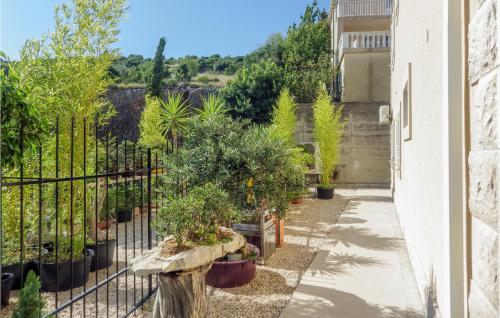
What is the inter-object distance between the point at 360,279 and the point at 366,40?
39.1 ft

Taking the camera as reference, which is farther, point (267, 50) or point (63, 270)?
point (267, 50)

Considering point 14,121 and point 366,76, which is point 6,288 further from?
point 366,76

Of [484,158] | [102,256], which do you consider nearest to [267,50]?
[102,256]

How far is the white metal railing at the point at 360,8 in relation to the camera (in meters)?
14.5

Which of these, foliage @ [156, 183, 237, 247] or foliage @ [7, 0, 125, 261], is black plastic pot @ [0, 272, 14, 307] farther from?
foliage @ [156, 183, 237, 247]

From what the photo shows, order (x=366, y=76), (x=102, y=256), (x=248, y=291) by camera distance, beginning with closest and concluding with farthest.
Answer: (x=248, y=291) < (x=102, y=256) < (x=366, y=76)

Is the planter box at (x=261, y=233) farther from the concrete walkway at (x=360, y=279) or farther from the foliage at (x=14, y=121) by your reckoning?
the foliage at (x=14, y=121)

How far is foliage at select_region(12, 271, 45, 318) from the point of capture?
5.86 ft

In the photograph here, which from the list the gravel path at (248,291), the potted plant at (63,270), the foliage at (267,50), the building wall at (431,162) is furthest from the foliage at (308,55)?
the potted plant at (63,270)

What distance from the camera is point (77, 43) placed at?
14.2 ft

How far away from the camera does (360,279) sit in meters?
3.93

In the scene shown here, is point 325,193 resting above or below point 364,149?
below

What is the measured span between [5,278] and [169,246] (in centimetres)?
208

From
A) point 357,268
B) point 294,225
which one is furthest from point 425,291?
point 294,225
